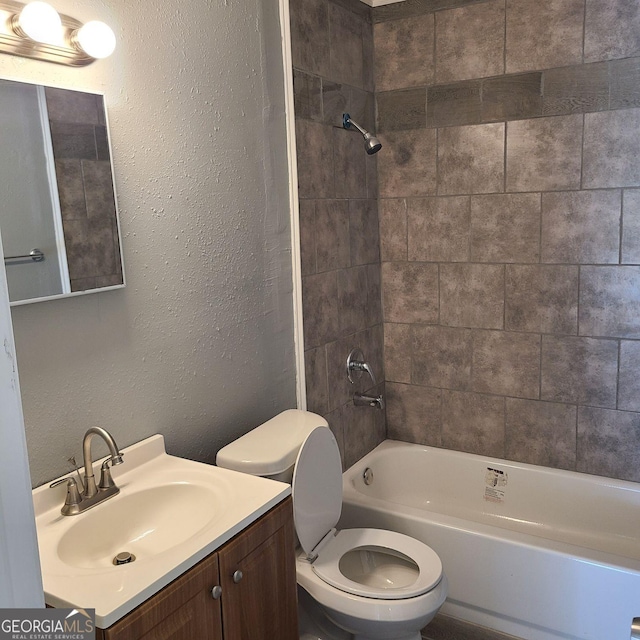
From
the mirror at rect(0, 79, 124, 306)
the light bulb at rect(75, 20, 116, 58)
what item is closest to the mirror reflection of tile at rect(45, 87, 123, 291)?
the mirror at rect(0, 79, 124, 306)

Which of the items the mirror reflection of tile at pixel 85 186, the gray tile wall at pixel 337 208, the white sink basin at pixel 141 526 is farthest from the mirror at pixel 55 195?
the gray tile wall at pixel 337 208

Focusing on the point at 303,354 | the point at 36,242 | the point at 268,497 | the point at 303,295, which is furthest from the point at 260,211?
the point at 268,497

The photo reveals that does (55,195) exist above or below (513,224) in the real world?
above

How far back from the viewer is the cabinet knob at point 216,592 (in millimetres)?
1475

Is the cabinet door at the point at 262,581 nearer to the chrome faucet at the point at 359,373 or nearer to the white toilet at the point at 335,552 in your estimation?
the white toilet at the point at 335,552

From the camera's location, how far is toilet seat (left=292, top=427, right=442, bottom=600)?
2.01 metres

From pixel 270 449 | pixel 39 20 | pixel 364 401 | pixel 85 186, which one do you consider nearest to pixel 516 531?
pixel 364 401

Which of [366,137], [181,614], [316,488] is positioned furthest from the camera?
[366,137]

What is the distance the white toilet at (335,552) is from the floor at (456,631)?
392 mm

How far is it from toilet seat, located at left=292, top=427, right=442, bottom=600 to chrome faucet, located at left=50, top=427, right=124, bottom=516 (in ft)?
1.86

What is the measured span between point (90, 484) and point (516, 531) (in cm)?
182

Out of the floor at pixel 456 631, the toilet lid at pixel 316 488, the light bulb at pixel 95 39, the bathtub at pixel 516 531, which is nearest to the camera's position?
the light bulb at pixel 95 39

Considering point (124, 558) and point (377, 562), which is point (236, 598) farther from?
point (377, 562)

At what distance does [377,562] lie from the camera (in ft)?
7.55
